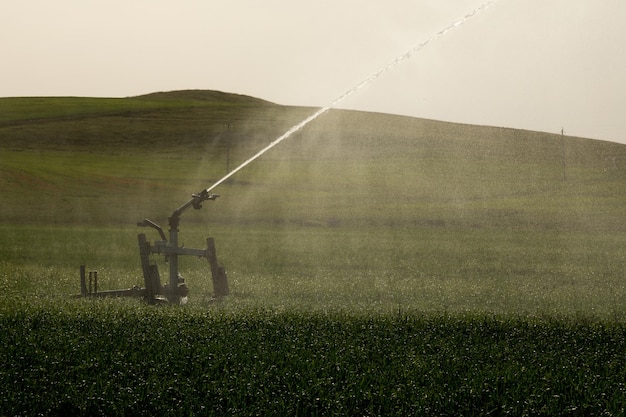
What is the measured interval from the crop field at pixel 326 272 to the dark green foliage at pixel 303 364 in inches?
1.9

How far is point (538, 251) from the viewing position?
42.3m

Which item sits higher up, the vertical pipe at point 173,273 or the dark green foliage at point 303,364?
the vertical pipe at point 173,273

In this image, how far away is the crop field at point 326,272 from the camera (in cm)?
1252

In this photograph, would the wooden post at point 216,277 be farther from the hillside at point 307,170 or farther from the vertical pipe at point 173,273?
the hillside at point 307,170

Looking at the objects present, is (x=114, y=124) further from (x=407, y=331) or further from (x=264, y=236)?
(x=407, y=331)

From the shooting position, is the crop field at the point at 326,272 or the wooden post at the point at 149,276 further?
the wooden post at the point at 149,276

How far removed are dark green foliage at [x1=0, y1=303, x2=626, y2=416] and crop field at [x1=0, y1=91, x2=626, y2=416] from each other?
48 mm

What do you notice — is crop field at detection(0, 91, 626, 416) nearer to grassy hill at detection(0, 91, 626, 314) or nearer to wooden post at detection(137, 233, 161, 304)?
grassy hill at detection(0, 91, 626, 314)

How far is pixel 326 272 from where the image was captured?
32906 millimetres

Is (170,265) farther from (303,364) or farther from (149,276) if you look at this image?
(303,364)

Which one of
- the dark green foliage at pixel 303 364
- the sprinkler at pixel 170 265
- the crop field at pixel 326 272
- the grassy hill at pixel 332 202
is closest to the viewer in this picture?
the dark green foliage at pixel 303 364

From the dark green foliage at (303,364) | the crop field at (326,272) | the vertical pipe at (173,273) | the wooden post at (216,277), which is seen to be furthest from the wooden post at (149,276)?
the dark green foliage at (303,364)

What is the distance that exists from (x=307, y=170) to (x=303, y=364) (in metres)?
63.9

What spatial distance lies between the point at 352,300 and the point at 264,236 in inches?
887
